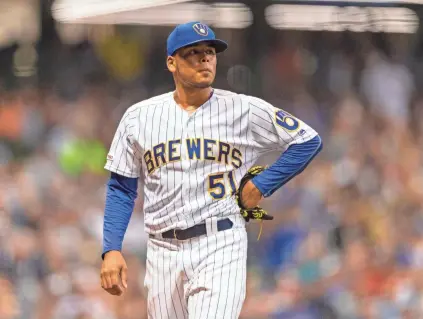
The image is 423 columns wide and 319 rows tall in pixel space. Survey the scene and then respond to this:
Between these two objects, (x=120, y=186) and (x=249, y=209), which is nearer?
(x=249, y=209)

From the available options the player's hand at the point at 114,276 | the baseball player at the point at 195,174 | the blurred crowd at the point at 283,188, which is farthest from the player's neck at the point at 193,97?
the blurred crowd at the point at 283,188

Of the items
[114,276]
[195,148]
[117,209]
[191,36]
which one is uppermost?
[191,36]

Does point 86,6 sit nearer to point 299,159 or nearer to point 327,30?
point 327,30

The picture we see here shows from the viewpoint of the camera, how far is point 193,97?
104 inches

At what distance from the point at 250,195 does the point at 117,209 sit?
469 mm

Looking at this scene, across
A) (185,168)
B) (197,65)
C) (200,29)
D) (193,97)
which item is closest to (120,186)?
(185,168)

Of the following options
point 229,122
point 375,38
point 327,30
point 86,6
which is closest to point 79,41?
point 86,6

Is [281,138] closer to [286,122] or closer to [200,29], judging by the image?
[286,122]

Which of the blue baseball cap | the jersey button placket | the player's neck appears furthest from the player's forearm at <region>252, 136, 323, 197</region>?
the blue baseball cap

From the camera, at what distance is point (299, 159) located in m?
2.62

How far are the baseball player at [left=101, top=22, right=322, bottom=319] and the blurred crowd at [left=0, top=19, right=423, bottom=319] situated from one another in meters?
2.26

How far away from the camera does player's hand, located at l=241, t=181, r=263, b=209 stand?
8.39 feet

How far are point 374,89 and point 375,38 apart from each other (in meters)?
0.34

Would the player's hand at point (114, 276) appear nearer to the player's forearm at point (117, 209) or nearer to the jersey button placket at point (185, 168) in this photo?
the player's forearm at point (117, 209)
